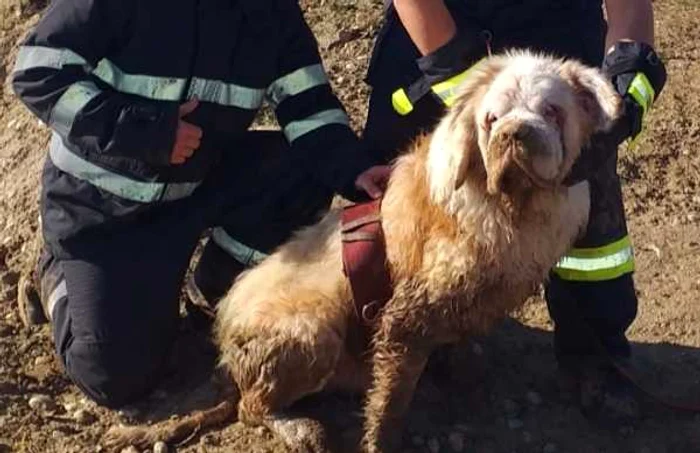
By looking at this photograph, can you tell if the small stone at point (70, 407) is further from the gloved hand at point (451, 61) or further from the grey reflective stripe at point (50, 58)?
the gloved hand at point (451, 61)

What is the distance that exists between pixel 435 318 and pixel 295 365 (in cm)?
51

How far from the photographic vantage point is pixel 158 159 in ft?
14.7

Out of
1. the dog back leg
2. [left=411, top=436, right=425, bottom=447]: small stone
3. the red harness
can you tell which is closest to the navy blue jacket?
the red harness

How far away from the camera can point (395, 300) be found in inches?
163

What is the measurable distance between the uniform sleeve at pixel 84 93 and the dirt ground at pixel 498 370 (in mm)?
1016

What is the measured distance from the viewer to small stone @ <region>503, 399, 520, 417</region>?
15.2ft

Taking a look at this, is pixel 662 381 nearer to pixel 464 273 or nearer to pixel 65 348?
pixel 464 273

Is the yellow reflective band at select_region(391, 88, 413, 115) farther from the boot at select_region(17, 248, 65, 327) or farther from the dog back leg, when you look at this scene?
the boot at select_region(17, 248, 65, 327)

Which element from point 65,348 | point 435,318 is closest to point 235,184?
point 65,348

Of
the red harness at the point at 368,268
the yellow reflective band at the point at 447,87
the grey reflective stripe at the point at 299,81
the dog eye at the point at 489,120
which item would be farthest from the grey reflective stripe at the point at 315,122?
the dog eye at the point at 489,120

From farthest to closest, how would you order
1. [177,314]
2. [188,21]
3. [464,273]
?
[177,314], [188,21], [464,273]

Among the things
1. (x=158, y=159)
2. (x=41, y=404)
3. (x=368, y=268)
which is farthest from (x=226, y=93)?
(x=41, y=404)

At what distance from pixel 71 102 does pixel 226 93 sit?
2.08ft

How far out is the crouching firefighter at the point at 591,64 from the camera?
178 inches
